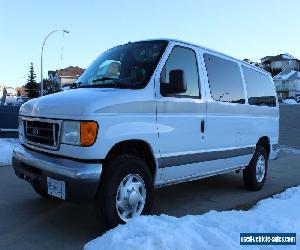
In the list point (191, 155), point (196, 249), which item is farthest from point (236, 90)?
point (196, 249)

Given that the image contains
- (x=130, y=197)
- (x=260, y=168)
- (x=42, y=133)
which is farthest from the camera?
(x=260, y=168)

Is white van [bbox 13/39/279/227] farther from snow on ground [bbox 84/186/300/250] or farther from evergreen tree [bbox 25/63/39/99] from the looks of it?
evergreen tree [bbox 25/63/39/99]

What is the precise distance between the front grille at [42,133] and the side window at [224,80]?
7.88ft

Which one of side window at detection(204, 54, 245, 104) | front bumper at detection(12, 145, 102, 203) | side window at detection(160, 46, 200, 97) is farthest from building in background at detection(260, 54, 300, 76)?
front bumper at detection(12, 145, 102, 203)

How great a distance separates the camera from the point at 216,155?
6.02 meters

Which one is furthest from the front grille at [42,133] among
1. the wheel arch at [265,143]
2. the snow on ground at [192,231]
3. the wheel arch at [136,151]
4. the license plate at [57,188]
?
the wheel arch at [265,143]

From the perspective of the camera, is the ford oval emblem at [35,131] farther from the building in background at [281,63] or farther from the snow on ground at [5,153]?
the building in background at [281,63]

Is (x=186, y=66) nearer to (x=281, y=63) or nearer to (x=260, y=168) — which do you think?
(x=260, y=168)

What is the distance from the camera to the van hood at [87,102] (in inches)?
167

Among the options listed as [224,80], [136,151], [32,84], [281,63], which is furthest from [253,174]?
[281,63]

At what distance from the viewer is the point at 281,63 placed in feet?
413

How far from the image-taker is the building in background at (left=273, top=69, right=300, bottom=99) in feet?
358

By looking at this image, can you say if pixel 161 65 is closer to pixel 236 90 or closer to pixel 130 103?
pixel 130 103

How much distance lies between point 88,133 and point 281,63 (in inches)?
5090
